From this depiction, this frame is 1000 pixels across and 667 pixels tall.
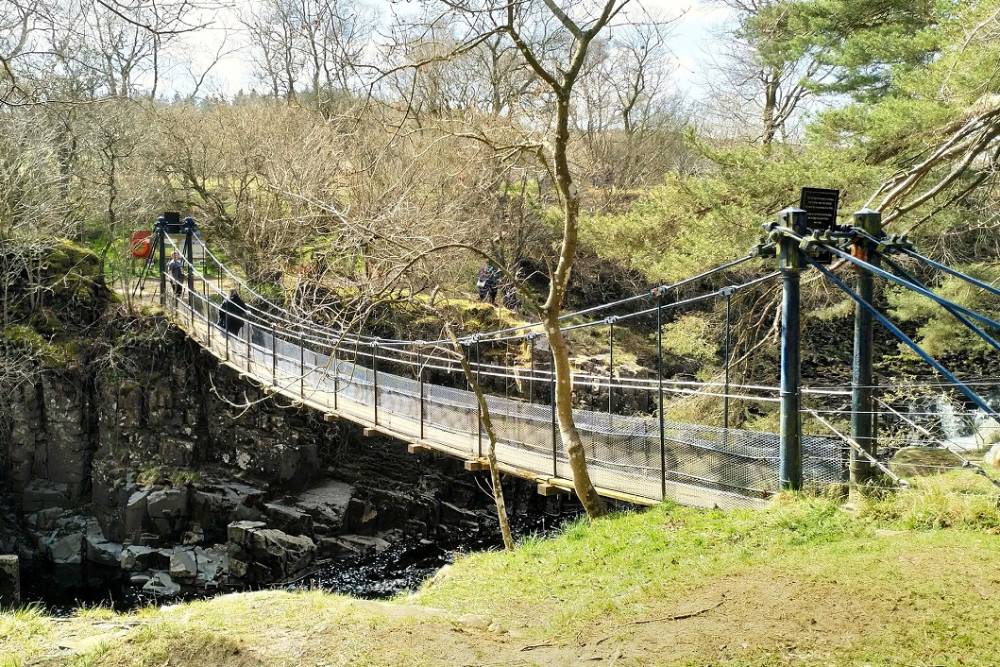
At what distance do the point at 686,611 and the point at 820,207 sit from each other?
7.97ft

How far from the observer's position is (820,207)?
4.84 m

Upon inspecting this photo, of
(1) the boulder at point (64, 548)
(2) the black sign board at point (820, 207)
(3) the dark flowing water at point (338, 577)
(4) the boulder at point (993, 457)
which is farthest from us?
(1) the boulder at point (64, 548)

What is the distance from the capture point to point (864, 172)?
750cm

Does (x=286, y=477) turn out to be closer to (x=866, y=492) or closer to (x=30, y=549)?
(x=30, y=549)

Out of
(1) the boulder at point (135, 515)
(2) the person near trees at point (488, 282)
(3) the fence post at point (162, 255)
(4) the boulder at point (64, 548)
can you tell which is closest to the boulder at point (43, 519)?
(4) the boulder at point (64, 548)

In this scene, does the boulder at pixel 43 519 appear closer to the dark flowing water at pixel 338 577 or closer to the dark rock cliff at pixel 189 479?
the dark rock cliff at pixel 189 479

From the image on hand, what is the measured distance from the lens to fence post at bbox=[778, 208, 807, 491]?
4.73 m

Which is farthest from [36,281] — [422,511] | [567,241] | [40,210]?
[567,241]

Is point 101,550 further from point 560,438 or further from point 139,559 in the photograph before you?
point 560,438

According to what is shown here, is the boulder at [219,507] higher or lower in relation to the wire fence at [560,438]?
lower

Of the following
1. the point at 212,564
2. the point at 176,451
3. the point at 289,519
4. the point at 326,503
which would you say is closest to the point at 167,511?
the point at 176,451

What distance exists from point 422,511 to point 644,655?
429 inches

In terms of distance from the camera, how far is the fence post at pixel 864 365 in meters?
4.68

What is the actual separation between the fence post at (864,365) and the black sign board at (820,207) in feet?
0.45
